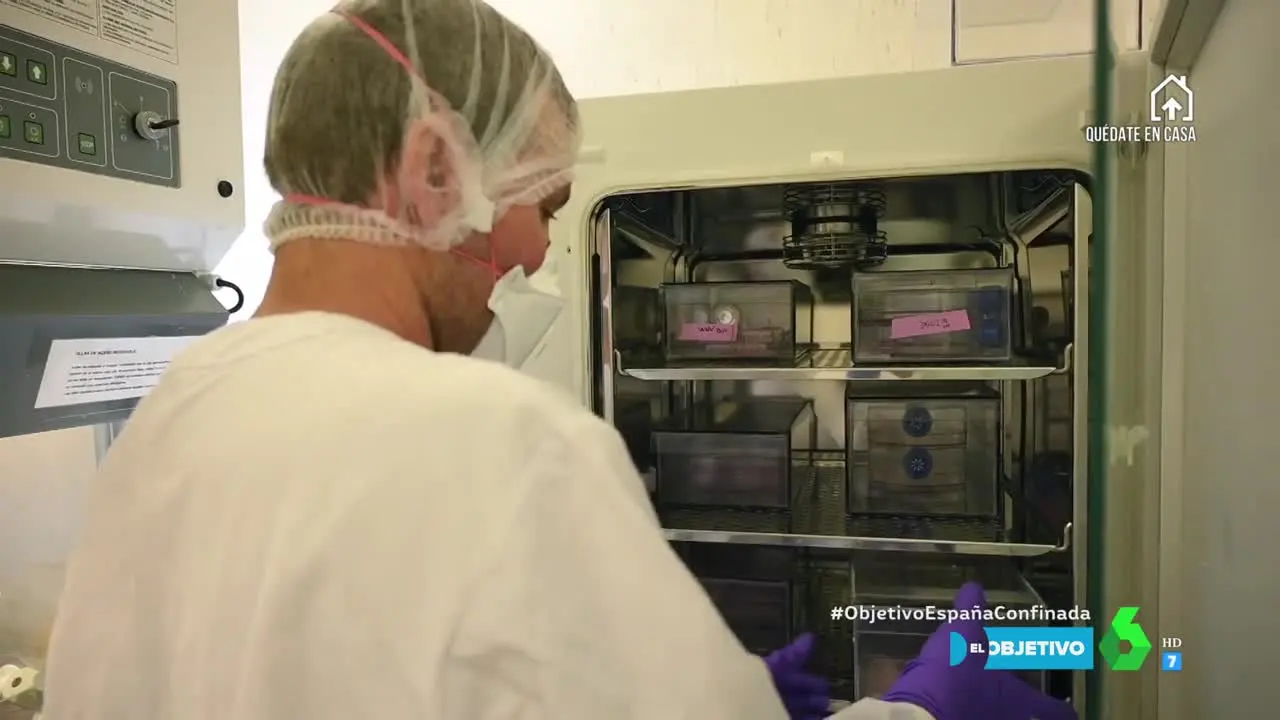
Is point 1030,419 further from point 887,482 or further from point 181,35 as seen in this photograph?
point 181,35

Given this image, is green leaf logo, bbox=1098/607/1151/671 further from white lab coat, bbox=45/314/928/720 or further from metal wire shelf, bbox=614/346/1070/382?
white lab coat, bbox=45/314/928/720

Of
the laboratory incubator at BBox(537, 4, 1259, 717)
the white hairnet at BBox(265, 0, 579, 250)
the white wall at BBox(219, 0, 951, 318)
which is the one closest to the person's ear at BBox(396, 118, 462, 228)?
the white hairnet at BBox(265, 0, 579, 250)

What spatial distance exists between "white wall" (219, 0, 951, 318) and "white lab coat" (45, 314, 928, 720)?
1.48m

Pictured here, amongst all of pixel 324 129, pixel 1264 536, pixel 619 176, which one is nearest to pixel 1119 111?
pixel 1264 536

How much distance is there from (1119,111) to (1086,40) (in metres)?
0.56

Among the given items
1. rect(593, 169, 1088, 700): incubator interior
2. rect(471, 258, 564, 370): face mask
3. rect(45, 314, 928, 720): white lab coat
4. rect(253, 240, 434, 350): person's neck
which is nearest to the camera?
rect(45, 314, 928, 720): white lab coat

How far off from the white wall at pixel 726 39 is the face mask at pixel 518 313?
109 cm

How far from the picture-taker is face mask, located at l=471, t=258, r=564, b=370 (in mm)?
945

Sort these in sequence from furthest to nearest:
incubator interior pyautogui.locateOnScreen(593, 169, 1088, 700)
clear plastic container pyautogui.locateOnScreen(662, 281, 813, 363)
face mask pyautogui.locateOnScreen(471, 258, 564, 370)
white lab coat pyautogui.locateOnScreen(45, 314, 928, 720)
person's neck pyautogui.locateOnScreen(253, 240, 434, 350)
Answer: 1. clear plastic container pyautogui.locateOnScreen(662, 281, 813, 363)
2. incubator interior pyautogui.locateOnScreen(593, 169, 1088, 700)
3. face mask pyautogui.locateOnScreen(471, 258, 564, 370)
4. person's neck pyautogui.locateOnScreen(253, 240, 434, 350)
5. white lab coat pyautogui.locateOnScreen(45, 314, 928, 720)

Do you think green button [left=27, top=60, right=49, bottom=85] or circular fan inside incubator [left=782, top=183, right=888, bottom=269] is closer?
green button [left=27, top=60, right=49, bottom=85]

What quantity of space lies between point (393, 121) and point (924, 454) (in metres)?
0.96

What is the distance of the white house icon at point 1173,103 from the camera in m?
0.95

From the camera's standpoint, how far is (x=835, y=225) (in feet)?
4.75

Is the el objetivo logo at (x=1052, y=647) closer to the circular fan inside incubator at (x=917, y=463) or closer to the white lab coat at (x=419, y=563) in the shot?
the circular fan inside incubator at (x=917, y=463)
